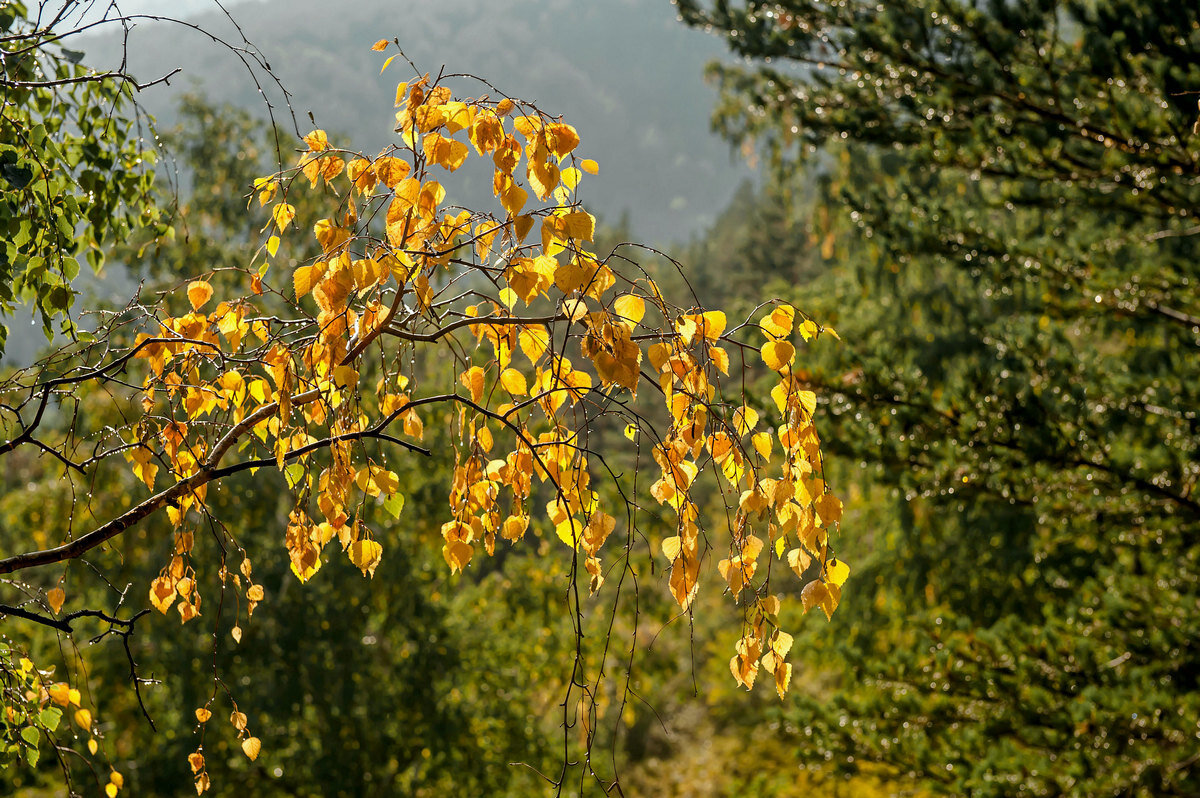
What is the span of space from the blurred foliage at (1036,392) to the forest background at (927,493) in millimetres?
14

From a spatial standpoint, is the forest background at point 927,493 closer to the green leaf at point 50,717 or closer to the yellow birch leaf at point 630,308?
the yellow birch leaf at point 630,308

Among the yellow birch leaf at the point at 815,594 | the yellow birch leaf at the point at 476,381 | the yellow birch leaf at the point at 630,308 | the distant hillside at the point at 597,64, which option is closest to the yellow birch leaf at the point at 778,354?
the yellow birch leaf at the point at 630,308

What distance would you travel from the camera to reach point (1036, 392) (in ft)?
11.4

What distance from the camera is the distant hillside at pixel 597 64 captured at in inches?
6511

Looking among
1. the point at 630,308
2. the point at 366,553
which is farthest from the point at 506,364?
the point at 366,553

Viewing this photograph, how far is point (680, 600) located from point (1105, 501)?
2.90 m

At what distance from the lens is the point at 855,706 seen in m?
3.87

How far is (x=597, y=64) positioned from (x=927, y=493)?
192 metres

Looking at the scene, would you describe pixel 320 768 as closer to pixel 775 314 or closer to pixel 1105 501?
pixel 1105 501

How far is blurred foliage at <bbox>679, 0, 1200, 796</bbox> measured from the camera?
3270 mm

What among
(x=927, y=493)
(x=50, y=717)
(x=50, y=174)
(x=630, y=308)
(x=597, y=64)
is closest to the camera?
(x=630, y=308)

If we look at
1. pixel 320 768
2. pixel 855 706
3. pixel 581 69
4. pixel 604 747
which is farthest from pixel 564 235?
pixel 581 69

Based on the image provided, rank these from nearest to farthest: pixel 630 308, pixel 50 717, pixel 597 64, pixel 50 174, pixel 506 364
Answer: pixel 630 308 → pixel 506 364 → pixel 50 717 → pixel 50 174 → pixel 597 64

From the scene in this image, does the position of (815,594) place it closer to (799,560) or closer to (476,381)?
(799,560)
